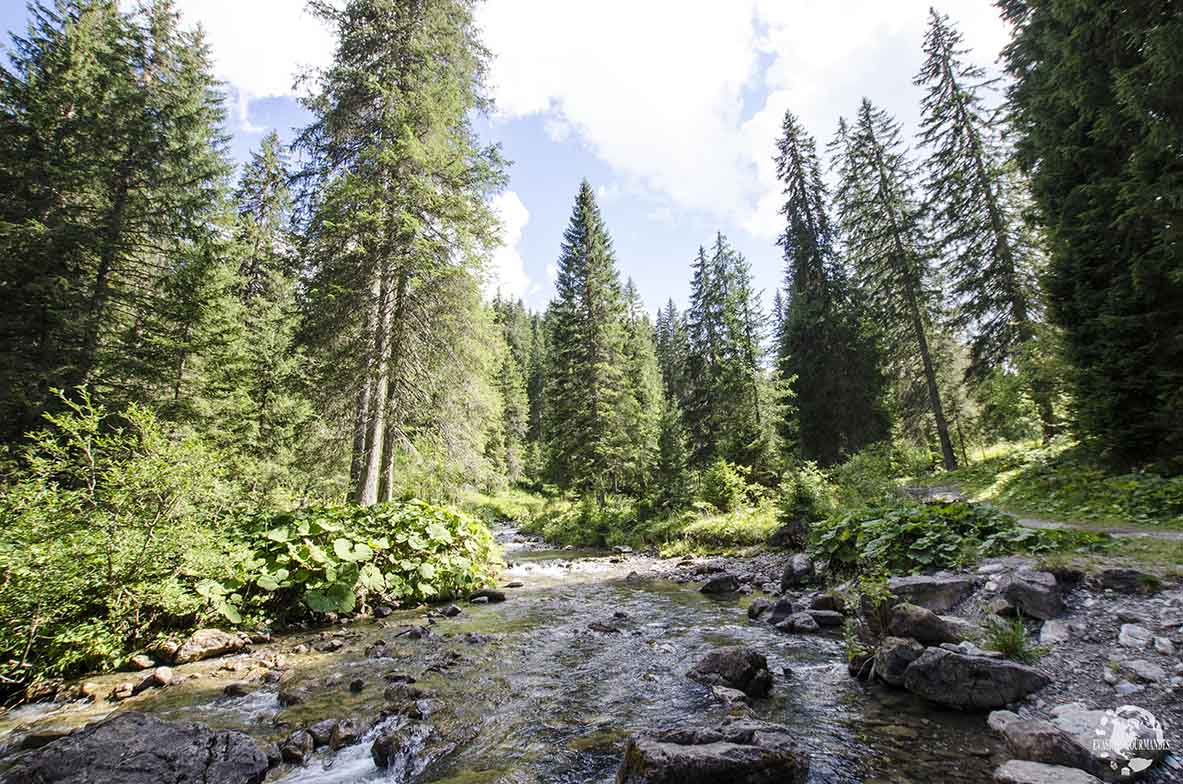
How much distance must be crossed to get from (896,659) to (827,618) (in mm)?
2678

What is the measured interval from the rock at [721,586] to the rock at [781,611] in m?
2.74

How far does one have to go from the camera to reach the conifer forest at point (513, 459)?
192 inches

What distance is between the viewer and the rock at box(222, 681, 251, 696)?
6.02 meters

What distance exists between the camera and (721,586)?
11297mm

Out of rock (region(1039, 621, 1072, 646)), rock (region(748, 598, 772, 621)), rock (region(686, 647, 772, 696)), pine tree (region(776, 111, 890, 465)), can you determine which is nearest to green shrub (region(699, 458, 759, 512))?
pine tree (region(776, 111, 890, 465))

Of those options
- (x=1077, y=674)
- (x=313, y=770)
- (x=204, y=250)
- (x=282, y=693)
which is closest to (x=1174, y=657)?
(x=1077, y=674)

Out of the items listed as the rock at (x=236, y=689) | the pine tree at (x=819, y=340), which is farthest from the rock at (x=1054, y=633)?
the pine tree at (x=819, y=340)

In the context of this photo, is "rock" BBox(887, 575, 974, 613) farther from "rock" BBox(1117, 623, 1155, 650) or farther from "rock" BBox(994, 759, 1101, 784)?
"rock" BBox(994, 759, 1101, 784)

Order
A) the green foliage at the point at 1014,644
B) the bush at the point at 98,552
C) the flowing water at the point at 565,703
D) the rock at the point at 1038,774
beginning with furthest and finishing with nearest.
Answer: the bush at the point at 98,552, the green foliage at the point at 1014,644, the flowing water at the point at 565,703, the rock at the point at 1038,774

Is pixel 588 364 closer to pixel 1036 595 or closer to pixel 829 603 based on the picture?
pixel 829 603

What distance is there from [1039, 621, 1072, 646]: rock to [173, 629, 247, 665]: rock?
10377mm

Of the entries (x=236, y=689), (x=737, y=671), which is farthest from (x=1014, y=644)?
(x=236, y=689)

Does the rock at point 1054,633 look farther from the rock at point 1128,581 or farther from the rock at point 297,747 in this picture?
the rock at point 297,747

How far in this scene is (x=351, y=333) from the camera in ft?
45.8
